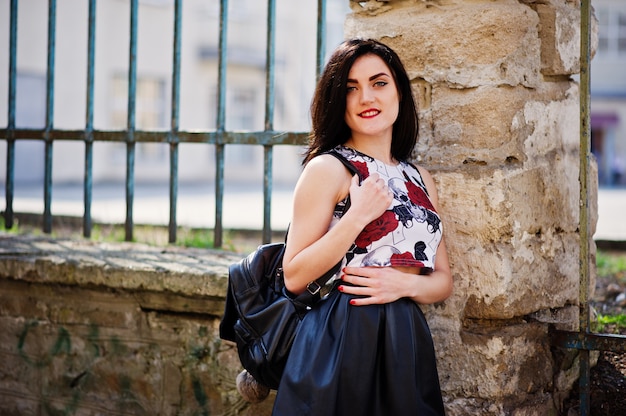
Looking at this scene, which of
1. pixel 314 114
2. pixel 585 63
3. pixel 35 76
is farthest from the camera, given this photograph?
pixel 35 76

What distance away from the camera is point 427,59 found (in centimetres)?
262

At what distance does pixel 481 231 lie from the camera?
99.3 inches

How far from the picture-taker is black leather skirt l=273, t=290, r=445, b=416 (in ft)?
6.86

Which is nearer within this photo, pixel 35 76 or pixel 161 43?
pixel 35 76

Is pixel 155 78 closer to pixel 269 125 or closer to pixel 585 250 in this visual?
pixel 269 125

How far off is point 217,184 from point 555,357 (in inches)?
60.4

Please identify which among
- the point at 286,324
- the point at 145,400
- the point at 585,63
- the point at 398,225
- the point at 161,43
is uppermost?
the point at 161,43

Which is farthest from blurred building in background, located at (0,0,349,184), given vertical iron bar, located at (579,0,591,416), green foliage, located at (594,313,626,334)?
vertical iron bar, located at (579,0,591,416)

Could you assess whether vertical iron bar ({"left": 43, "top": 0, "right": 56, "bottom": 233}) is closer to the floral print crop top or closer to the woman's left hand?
the floral print crop top

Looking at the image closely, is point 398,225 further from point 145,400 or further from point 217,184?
point 145,400

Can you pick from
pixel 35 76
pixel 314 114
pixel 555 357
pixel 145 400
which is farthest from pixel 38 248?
pixel 35 76

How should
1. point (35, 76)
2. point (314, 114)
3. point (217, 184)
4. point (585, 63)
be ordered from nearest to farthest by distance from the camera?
1. point (314, 114)
2. point (585, 63)
3. point (217, 184)
4. point (35, 76)

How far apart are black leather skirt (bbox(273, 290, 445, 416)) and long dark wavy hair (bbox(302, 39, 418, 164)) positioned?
50 cm

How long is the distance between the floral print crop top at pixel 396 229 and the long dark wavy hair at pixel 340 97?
0.07 metres
